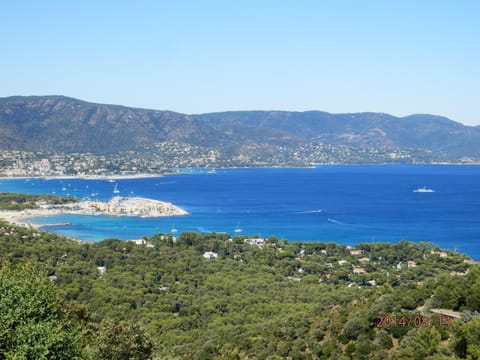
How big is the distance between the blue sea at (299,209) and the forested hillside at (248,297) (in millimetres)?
13276

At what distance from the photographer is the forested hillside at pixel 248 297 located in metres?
13.7

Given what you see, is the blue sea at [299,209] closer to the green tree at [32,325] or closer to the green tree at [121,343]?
the green tree at [121,343]

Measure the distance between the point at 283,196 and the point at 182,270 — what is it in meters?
66.4

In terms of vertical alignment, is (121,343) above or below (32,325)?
below

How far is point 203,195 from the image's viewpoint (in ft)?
338

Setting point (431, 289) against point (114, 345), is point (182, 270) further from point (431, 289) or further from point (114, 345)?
point (114, 345)

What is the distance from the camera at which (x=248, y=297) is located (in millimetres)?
29109

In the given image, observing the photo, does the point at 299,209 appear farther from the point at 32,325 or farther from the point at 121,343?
the point at 32,325

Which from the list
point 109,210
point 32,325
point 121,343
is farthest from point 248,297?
point 109,210

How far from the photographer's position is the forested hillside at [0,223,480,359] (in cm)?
1369

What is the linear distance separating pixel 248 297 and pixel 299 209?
181ft
